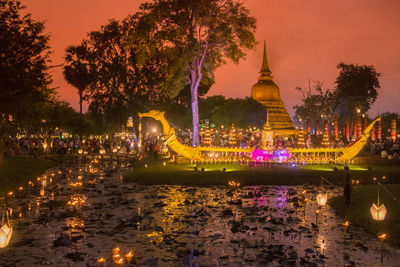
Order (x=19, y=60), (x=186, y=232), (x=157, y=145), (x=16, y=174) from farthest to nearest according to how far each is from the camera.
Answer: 1. (x=157, y=145)
2. (x=16, y=174)
3. (x=19, y=60)
4. (x=186, y=232)

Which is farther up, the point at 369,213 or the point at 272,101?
the point at 272,101

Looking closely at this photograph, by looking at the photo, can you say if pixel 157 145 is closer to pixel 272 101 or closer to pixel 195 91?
pixel 195 91

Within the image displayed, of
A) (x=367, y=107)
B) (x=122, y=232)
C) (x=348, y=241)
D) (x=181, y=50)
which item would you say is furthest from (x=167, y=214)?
(x=367, y=107)

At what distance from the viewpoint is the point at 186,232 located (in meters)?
12.1

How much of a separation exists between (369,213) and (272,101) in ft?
221

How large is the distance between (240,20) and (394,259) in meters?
28.4

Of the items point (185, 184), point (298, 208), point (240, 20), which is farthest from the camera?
point (240, 20)

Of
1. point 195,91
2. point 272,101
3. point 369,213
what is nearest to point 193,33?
point 195,91

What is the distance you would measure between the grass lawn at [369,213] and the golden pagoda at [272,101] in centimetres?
5322

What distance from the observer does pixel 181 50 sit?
121 feet

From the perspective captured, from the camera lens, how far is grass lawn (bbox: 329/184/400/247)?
39.1 feet

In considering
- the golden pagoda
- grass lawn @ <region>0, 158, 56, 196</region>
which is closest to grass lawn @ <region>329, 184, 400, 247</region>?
grass lawn @ <region>0, 158, 56, 196</region>

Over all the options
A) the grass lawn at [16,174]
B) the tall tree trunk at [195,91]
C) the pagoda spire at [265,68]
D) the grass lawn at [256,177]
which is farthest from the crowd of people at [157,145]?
the pagoda spire at [265,68]

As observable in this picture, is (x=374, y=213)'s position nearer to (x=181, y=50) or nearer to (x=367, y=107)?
(x=181, y=50)
